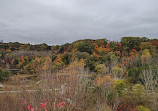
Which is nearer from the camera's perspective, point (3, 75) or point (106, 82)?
point (106, 82)

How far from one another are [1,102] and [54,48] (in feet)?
81.6

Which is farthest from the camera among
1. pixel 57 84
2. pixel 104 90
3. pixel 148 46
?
pixel 148 46

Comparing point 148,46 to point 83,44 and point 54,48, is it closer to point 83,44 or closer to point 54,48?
point 83,44

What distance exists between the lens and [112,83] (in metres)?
5.72

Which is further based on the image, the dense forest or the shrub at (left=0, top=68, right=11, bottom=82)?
the shrub at (left=0, top=68, right=11, bottom=82)

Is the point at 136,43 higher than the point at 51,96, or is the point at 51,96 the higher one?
the point at 136,43

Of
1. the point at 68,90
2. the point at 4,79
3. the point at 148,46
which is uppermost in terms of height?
the point at 148,46

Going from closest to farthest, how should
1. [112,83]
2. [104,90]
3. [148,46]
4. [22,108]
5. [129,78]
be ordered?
[22,108] < [104,90] < [112,83] < [129,78] < [148,46]

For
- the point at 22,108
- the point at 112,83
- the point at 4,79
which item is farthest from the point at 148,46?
the point at 22,108

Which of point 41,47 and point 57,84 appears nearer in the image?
point 57,84

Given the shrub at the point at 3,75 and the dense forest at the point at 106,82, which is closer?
the dense forest at the point at 106,82

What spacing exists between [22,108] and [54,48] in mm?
25204

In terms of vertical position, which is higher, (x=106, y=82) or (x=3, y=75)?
(x=106, y=82)

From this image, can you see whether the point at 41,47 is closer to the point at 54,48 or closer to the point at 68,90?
the point at 54,48
